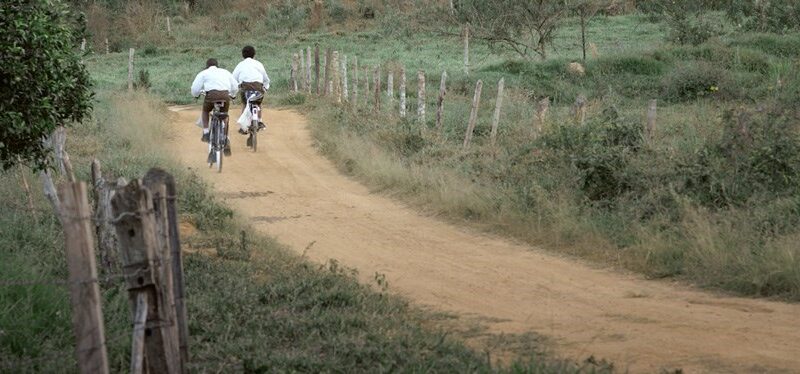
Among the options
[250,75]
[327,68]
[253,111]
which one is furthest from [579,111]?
[327,68]

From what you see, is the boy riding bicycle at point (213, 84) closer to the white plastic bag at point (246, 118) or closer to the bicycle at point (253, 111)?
the bicycle at point (253, 111)

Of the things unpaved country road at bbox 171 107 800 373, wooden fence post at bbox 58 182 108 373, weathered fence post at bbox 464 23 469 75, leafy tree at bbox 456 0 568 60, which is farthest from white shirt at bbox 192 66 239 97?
leafy tree at bbox 456 0 568 60

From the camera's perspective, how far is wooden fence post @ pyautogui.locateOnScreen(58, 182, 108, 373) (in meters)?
5.03

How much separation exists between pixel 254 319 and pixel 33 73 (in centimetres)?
270

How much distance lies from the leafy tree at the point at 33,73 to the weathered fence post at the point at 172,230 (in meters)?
2.75

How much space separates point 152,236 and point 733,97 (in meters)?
21.8

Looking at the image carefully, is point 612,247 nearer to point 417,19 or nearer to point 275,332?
point 275,332

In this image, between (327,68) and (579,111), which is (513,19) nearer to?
(327,68)

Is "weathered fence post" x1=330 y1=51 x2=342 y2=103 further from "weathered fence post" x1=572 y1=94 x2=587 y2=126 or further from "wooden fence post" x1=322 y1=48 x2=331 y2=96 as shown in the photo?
"weathered fence post" x1=572 y1=94 x2=587 y2=126

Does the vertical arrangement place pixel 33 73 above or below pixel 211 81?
above

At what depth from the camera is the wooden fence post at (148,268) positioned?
5492 mm

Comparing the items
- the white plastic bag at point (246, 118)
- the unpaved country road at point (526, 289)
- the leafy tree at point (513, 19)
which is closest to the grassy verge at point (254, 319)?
the unpaved country road at point (526, 289)

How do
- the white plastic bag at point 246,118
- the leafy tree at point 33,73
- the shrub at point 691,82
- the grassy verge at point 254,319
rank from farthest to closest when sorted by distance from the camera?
the shrub at point 691,82, the white plastic bag at point 246,118, the leafy tree at point 33,73, the grassy verge at point 254,319

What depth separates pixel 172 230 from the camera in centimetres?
610
